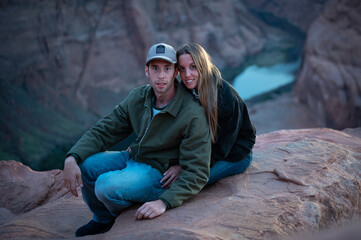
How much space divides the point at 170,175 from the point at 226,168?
1.70 ft

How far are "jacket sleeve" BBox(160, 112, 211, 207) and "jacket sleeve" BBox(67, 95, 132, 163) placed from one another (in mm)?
577

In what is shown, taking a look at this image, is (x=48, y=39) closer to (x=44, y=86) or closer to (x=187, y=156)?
(x=44, y=86)

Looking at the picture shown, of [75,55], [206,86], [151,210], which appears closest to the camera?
[151,210]

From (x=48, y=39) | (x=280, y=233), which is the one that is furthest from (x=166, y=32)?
(x=280, y=233)

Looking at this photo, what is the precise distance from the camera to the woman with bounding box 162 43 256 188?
232cm

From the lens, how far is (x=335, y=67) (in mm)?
9180

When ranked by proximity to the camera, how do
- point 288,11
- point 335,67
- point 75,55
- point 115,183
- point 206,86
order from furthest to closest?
point 288,11, point 75,55, point 335,67, point 206,86, point 115,183

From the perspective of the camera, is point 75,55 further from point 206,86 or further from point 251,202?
point 251,202

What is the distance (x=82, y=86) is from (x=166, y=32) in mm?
3778

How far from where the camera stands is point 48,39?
905cm

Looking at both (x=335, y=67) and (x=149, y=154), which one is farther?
(x=335, y=67)

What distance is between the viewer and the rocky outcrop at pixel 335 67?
8.59 metres

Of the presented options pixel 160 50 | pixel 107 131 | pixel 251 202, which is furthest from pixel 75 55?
pixel 251 202

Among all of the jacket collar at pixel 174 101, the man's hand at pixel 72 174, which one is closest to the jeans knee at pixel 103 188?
the man's hand at pixel 72 174
